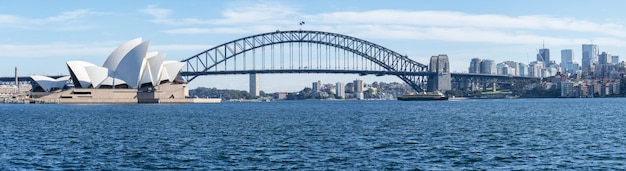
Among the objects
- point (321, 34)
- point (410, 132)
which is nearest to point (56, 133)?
point (410, 132)

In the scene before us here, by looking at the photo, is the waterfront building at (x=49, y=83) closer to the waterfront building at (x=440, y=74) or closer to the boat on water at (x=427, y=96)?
the boat on water at (x=427, y=96)

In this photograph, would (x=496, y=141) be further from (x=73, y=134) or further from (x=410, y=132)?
(x=73, y=134)

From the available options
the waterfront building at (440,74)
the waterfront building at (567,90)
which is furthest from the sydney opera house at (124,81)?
the waterfront building at (567,90)

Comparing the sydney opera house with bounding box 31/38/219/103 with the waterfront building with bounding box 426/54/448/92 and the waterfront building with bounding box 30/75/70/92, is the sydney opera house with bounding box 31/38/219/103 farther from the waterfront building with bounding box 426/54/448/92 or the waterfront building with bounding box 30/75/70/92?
the waterfront building with bounding box 426/54/448/92

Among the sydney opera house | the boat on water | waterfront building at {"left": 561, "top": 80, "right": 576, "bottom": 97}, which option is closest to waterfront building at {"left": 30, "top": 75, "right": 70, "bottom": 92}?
the sydney opera house

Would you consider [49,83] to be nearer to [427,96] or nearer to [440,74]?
[427,96]

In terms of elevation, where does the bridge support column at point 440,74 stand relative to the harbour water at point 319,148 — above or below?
above
